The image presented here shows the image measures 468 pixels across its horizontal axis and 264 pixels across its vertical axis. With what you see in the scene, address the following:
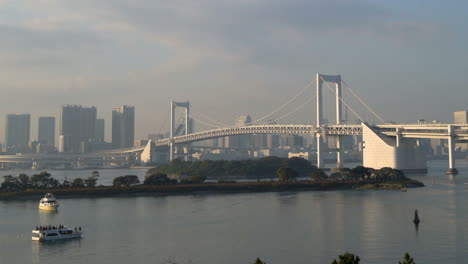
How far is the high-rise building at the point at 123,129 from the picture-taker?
80.9m

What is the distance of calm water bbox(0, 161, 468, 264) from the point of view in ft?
28.7

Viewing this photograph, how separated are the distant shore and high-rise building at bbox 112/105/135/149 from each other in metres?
61.0

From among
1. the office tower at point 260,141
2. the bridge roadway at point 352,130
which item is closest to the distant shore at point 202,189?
the bridge roadway at point 352,130

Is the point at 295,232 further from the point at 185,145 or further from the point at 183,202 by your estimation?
the point at 185,145

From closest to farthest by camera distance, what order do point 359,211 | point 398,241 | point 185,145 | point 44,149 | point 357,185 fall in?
point 398,241 → point 359,211 → point 357,185 → point 185,145 → point 44,149

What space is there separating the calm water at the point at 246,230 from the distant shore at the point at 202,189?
1.40m

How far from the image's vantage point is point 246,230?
11.0 meters

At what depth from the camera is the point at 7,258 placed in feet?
29.2

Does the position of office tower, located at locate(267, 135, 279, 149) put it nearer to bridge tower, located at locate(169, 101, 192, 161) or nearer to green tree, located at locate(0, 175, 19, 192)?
bridge tower, located at locate(169, 101, 192, 161)

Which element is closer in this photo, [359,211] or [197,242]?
[197,242]

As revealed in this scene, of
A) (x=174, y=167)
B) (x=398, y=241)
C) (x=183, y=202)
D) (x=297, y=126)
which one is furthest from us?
(x=297, y=126)

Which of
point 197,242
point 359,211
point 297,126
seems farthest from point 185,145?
point 197,242

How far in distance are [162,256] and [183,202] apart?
789 cm

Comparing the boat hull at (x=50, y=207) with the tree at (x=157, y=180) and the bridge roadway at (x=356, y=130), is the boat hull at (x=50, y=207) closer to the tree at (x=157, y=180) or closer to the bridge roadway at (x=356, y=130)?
the tree at (x=157, y=180)
